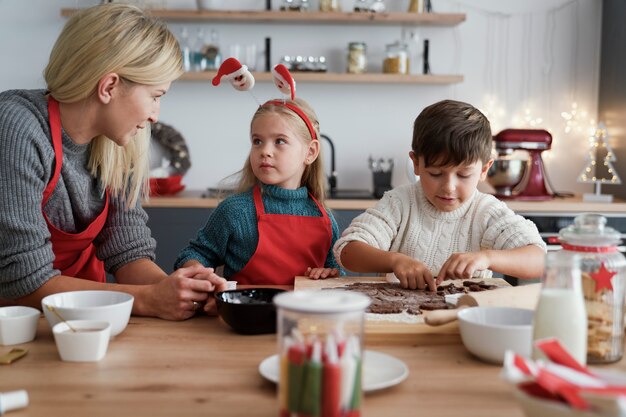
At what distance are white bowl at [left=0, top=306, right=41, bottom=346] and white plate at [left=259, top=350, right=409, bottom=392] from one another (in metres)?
0.42

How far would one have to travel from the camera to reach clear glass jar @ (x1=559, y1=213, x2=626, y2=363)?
108 centimetres

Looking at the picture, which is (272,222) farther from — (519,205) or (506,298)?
(519,205)

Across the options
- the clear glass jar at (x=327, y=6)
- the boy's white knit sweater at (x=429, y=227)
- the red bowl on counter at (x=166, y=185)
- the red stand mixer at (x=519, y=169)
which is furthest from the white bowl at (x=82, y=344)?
the clear glass jar at (x=327, y=6)

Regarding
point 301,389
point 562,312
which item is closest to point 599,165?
point 562,312

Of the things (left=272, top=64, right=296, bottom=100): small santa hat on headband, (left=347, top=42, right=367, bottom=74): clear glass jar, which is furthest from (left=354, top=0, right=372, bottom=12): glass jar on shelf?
(left=272, top=64, right=296, bottom=100): small santa hat on headband

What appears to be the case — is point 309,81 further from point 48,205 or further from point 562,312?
point 562,312

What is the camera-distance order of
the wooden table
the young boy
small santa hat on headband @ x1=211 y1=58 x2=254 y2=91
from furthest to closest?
small santa hat on headband @ x1=211 y1=58 x2=254 y2=91
the young boy
the wooden table

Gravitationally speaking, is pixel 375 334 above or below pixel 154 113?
below

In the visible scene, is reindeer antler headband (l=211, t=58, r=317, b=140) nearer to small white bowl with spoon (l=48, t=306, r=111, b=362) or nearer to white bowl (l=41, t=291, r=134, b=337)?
white bowl (l=41, t=291, r=134, b=337)

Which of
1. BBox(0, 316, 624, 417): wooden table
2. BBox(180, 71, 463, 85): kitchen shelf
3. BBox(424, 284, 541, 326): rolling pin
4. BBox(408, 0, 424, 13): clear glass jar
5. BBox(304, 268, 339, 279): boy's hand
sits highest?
BBox(408, 0, 424, 13): clear glass jar

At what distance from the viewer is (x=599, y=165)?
13.1 feet

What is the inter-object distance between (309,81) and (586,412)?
340 cm

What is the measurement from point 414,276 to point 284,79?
76 centimetres

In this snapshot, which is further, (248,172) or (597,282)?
(248,172)
